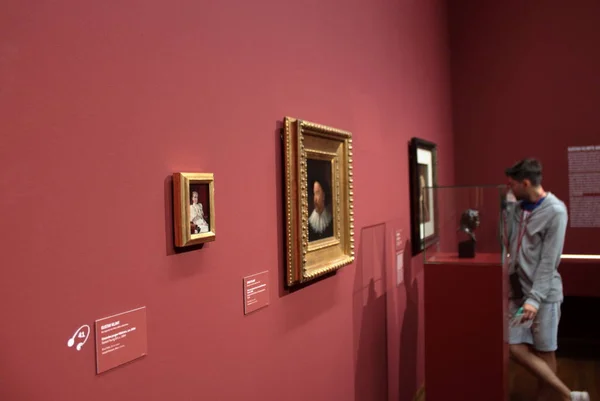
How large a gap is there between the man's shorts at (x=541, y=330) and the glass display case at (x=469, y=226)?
0.80 m

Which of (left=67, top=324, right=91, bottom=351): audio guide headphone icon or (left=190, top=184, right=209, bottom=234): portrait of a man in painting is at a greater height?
(left=190, top=184, right=209, bottom=234): portrait of a man in painting

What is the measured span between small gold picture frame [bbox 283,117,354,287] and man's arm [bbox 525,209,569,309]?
6.10 ft

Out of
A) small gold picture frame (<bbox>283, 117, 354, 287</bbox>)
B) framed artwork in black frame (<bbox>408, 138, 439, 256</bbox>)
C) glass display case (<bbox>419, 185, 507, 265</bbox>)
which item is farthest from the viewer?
framed artwork in black frame (<bbox>408, 138, 439, 256</bbox>)

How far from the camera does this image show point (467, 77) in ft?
22.3

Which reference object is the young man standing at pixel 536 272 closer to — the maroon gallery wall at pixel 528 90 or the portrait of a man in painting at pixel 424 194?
the portrait of a man in painting at pixel 424 194

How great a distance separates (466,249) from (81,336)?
3056 millimetres

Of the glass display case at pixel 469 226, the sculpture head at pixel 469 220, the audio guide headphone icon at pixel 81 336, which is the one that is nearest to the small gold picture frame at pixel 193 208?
the audio guide headphone icon at pixel 81 336

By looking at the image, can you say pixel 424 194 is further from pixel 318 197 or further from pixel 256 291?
pixel 256 291

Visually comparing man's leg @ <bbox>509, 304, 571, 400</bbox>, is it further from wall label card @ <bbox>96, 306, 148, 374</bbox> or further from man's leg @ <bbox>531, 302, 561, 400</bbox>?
wall label card @ <bbox>96, 306, 148, 374</bbox>

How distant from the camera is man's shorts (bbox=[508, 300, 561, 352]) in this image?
14.2 ft

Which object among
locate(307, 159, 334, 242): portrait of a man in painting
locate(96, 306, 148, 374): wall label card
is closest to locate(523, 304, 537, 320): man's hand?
locate(307, 159, 334, 242): portrait of a man in painting

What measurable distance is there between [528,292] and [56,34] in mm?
4001

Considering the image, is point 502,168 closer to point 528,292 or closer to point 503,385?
point 528,292

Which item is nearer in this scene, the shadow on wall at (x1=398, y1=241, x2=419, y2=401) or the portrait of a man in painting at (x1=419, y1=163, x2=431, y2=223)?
the shadow on wall at (x1=398, y1=241, x2=419, y2=401)
